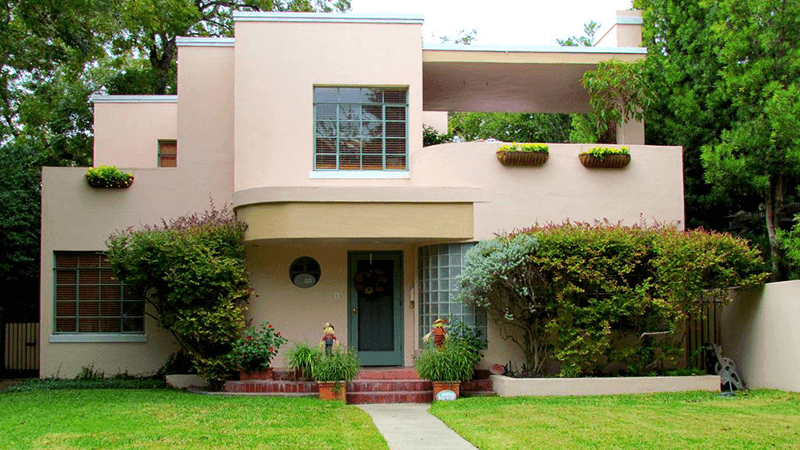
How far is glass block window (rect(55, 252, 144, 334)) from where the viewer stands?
1798cm

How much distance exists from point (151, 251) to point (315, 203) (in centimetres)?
313

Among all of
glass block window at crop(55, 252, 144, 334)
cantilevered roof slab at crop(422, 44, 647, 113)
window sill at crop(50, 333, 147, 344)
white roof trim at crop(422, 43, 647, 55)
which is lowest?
window sill at crop(50, 333, 147, 344)

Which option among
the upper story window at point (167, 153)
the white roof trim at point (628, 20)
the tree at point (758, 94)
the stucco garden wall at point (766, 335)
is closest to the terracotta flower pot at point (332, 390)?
the stucco garden wall at point (766, 335)

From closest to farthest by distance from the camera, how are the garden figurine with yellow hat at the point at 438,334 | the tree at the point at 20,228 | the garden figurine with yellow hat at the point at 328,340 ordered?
1. the garden figurine with yellow hat at the point at 438,334
2. the garden figurine with yellow hat at the point at 328,340
3. the tree at the point at 20,228

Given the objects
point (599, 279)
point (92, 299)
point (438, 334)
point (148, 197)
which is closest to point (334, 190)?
point (438, 334)

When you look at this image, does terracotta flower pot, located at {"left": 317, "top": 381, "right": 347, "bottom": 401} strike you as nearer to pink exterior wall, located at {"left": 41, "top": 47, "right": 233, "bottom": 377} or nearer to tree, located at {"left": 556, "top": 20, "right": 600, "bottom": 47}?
pink exterior wall, located at {"left": 41, "top": 47, "right": 233, "bottom": 377}

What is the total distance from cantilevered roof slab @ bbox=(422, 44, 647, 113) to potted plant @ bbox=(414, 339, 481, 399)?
6.04 m

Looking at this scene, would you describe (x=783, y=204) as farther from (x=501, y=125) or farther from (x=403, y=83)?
(x=501, y=125)

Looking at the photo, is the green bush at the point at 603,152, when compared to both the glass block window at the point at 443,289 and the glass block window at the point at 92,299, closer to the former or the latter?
the glass block window at the point at 443,289

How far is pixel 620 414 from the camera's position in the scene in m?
12.4

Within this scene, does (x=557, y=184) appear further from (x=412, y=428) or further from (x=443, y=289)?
Answer: (x=412, y=428)

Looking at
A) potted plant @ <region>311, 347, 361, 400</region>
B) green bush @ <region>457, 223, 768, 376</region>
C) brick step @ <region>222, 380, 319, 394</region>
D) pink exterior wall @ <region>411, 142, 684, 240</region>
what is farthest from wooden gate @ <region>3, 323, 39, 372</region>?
green bush @ <region>457, 223, 768, 376</region>

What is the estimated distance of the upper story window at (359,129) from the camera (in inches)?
675

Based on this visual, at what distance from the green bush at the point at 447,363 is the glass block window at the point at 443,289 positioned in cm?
98
